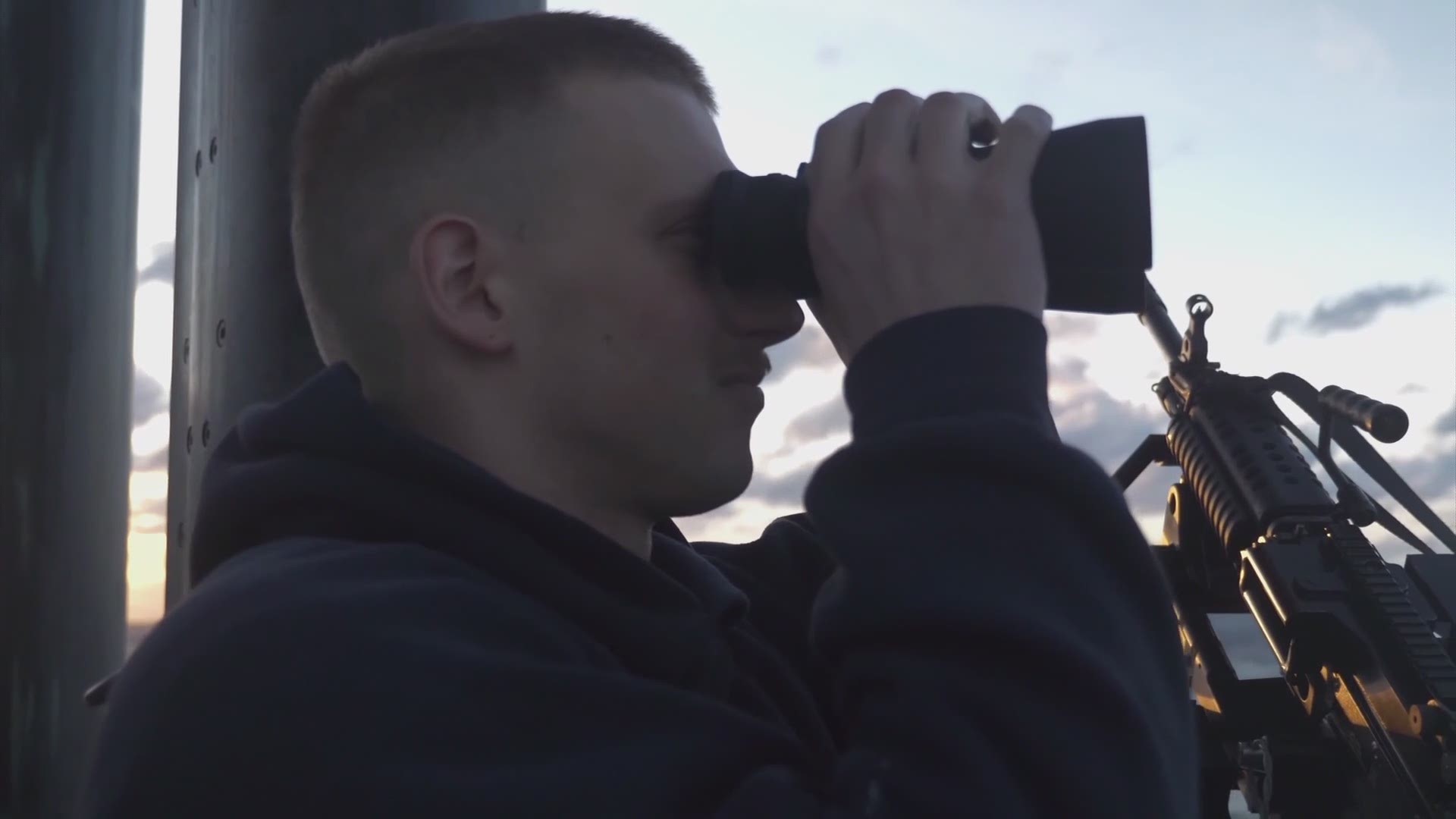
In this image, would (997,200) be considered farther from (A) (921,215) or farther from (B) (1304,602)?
(B) (1304,602)

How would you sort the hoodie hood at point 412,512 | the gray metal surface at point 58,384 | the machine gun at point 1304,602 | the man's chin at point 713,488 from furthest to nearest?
the machine gun at point 1304,602, the gray metal surface at point 58,384, the man's chin at point 713,488, the hoodie hood at point 412,512

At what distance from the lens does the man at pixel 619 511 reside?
1.70 feet

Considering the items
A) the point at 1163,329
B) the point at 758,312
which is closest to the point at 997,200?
the point at 758,312

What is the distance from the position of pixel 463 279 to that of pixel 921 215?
9.1 inches

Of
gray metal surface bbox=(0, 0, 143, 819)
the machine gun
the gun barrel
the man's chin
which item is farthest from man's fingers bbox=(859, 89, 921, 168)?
the gun barrel

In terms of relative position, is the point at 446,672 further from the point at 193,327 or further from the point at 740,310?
the point at 193,327

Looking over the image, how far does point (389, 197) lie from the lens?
2.57 ft

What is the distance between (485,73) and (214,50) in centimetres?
16

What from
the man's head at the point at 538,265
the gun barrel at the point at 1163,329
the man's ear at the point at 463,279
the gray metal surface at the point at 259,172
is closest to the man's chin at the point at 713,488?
the man's head at the point at 538,265

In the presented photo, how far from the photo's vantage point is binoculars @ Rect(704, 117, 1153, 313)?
667 mm

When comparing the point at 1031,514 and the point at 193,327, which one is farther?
the point at 193,327

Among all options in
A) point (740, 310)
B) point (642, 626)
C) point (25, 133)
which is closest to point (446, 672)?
point (642, 626)

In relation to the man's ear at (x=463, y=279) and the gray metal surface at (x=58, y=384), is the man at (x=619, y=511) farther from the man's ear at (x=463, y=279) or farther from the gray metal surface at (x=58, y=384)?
the gray metal surface at (x=58, y=384)

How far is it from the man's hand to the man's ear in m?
0.16
